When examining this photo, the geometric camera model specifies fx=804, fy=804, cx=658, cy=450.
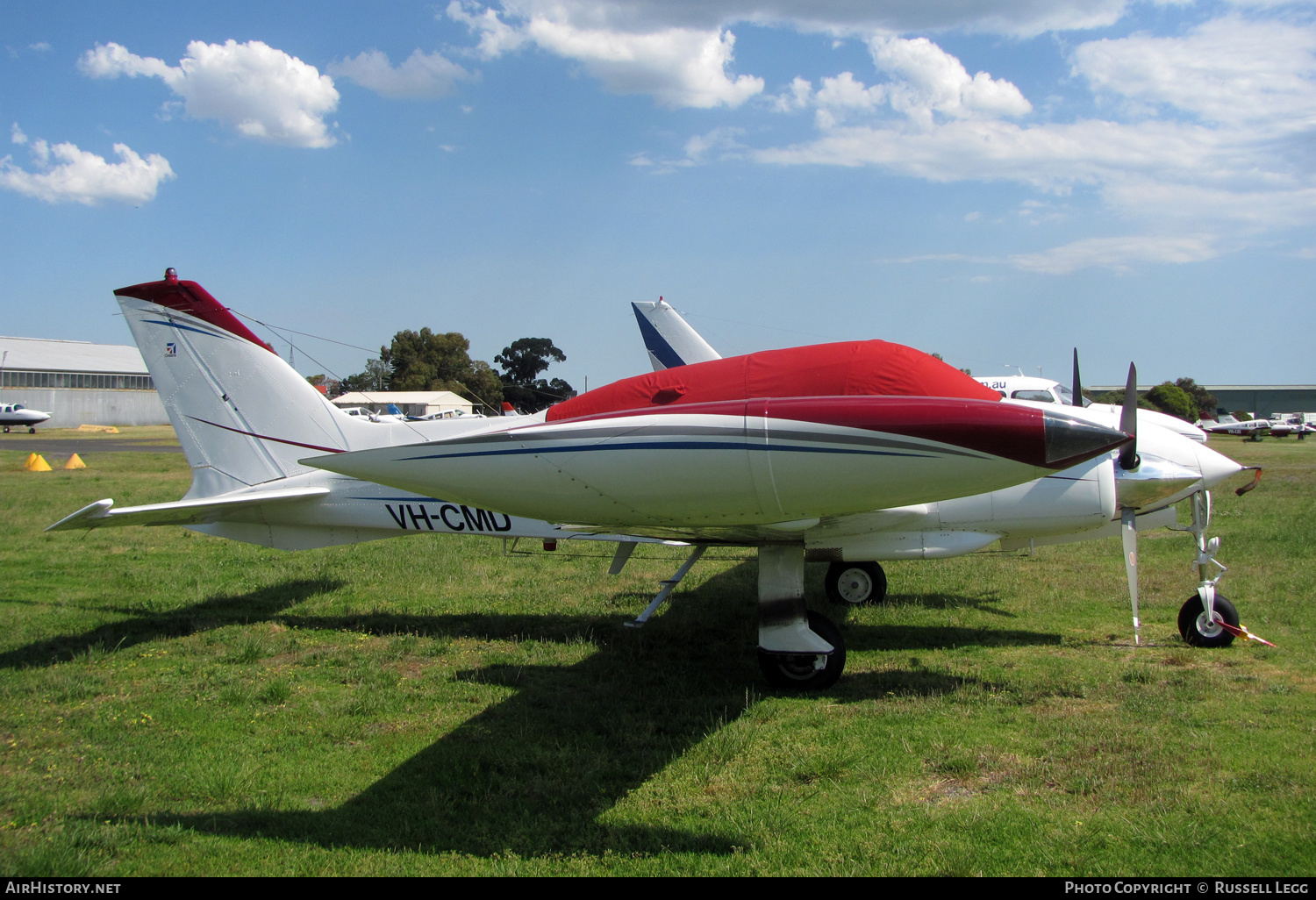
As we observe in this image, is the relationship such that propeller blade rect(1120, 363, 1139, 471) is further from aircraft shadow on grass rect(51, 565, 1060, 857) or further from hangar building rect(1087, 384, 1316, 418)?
hangar building rect(1087, 384, 1316, 418)

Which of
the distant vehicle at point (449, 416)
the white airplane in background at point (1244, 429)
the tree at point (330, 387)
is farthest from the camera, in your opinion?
the white airplane in background at point (1244, 429)

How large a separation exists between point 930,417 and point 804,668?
9.01 feet

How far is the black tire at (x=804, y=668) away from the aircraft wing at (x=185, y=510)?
16.0ft

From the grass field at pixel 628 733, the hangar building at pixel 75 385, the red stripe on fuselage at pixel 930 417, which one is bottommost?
the grass field at pixel 628 733

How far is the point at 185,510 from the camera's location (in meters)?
7.38

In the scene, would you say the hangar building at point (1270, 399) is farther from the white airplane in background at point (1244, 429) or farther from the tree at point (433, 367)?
the tree at point (433, 367)

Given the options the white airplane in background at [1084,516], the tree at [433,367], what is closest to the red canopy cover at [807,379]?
the white airplane in background at [1084,516]

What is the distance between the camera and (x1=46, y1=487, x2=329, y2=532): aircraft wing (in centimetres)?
588

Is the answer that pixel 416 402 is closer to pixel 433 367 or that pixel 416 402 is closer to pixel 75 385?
pixel 433 367

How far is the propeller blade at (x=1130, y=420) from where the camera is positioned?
22.4 ft

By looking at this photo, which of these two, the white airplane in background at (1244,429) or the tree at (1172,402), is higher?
the tree at (1172,402)

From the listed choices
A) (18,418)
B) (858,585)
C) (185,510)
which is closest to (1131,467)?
(858,585)

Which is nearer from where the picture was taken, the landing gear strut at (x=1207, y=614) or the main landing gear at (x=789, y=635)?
the main landing gear at (x=789, y=635)

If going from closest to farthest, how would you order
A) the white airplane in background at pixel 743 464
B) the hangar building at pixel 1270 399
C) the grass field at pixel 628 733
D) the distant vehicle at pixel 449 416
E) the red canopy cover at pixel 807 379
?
the grass field at pixel 628 733 < the white airplane in background at pixel 743 464 < the red canopy cover at pixel 807 379 < the distant vehicle at pixel 449 416 < the hangar building at pixel 1270 399
